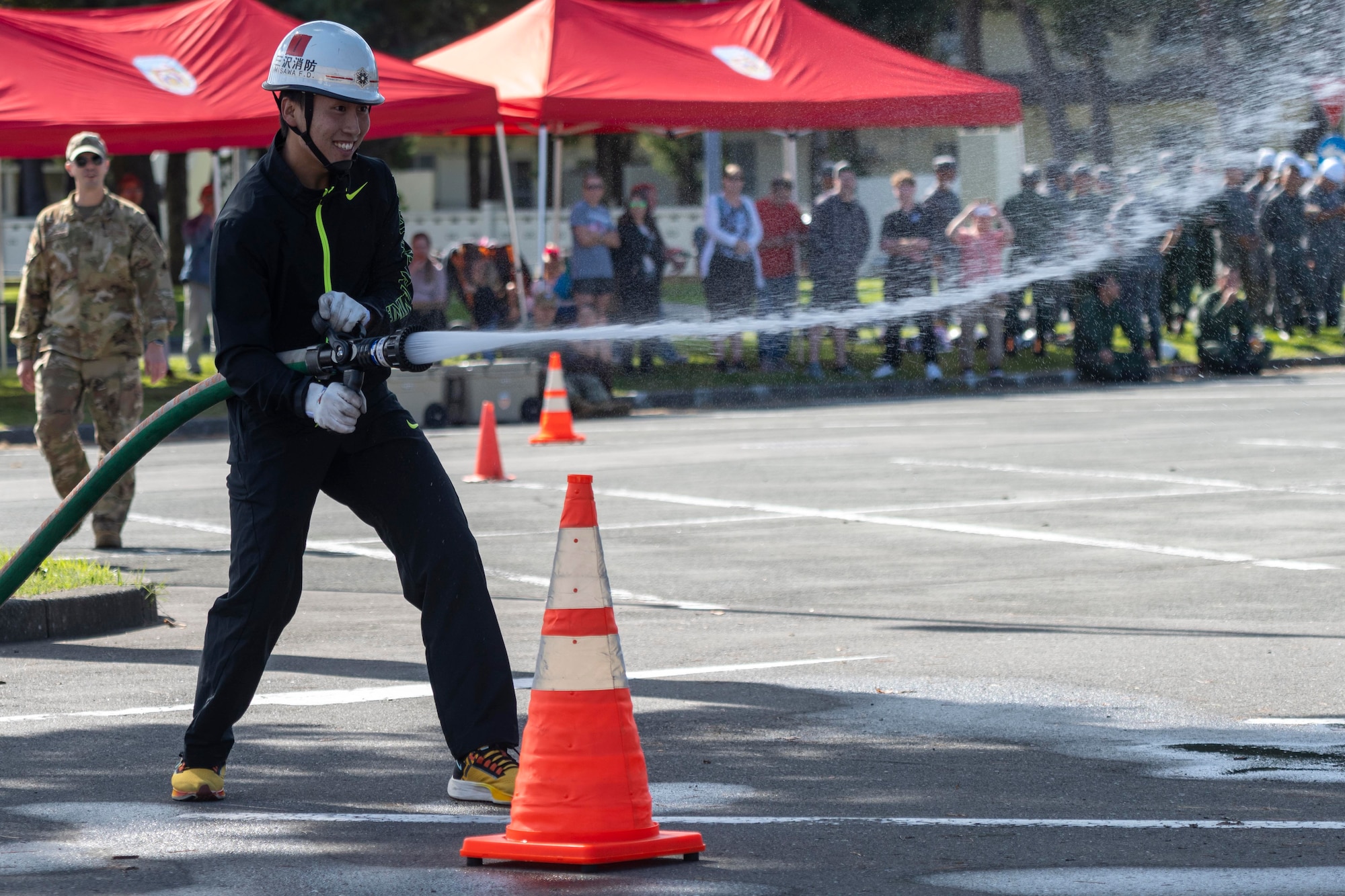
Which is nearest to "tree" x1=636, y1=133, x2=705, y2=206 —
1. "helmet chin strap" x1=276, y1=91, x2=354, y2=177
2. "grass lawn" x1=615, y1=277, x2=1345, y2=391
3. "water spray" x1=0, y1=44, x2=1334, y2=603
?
"grass lawn" x1=615, y1=277, x2=1345, y2=391

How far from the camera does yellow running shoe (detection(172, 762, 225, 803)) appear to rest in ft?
18.4

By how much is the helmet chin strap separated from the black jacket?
0.05 meters

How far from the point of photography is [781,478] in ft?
47.8

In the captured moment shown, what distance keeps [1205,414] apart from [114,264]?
11.3 metres

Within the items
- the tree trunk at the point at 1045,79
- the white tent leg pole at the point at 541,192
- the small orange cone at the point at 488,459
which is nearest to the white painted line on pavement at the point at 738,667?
the small orange cone at the point at 488,459

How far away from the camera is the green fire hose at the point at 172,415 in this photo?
5.32 metres

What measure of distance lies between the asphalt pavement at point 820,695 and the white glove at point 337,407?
3.40 feet

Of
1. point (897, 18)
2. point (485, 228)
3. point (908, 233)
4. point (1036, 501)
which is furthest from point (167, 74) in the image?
point (485, 228)

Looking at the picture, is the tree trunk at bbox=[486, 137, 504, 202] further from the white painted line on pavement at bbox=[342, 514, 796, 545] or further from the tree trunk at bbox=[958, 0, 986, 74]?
the white painted line on pavement at bbox=[342, 514, 796, 545]

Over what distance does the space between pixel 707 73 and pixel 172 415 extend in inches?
674

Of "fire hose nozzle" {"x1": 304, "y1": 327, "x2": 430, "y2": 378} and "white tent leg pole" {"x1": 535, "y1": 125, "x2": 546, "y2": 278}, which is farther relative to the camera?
"white tent leg pole" {"x1": 535, "y1": 125, "x2": 546, "y2": 278}

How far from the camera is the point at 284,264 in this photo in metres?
5.55

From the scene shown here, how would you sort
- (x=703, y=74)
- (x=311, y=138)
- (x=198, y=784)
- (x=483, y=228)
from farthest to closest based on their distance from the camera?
(x=483, y=228) → (x=703, y=74) → (x=198, y=784) → (x=311, y=138)

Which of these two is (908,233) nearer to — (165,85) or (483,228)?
(165,85)
